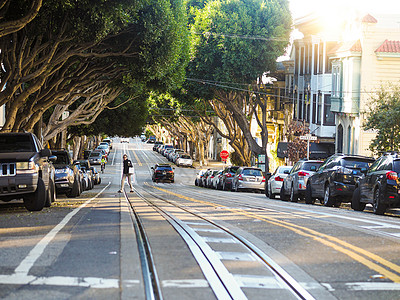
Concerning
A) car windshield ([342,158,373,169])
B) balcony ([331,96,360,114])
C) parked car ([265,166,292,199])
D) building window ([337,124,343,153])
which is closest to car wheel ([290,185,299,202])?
parked car ([265,166,292,199])

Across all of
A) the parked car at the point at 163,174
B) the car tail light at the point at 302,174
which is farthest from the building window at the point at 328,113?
the car tail light at the point at 302,174

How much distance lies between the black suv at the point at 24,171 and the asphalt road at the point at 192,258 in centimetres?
98

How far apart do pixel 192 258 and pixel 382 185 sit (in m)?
10.1

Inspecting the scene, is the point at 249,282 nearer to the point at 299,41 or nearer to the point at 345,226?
the point at 345,226

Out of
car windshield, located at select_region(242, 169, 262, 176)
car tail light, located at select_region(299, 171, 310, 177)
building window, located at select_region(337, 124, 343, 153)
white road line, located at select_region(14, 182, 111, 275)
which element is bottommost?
white road line, located at select_region(14, 182, 111, 275)

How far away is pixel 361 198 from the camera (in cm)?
2005

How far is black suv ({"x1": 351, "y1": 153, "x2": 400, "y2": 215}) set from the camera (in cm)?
1764

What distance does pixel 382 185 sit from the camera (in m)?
18.0

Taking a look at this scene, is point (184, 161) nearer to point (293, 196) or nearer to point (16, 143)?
point (293, 196)

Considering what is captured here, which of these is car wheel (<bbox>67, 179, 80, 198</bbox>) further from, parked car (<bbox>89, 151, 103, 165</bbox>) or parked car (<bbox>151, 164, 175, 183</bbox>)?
parked car (<bbox>89, 151, 103, 165</bbox>)

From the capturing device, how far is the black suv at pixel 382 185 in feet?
57.9

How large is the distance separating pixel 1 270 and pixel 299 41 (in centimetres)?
5156

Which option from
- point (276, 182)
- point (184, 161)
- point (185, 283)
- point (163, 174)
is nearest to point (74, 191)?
point (276, 182)

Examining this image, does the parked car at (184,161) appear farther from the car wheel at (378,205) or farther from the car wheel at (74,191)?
the car wheel at (378,205)
